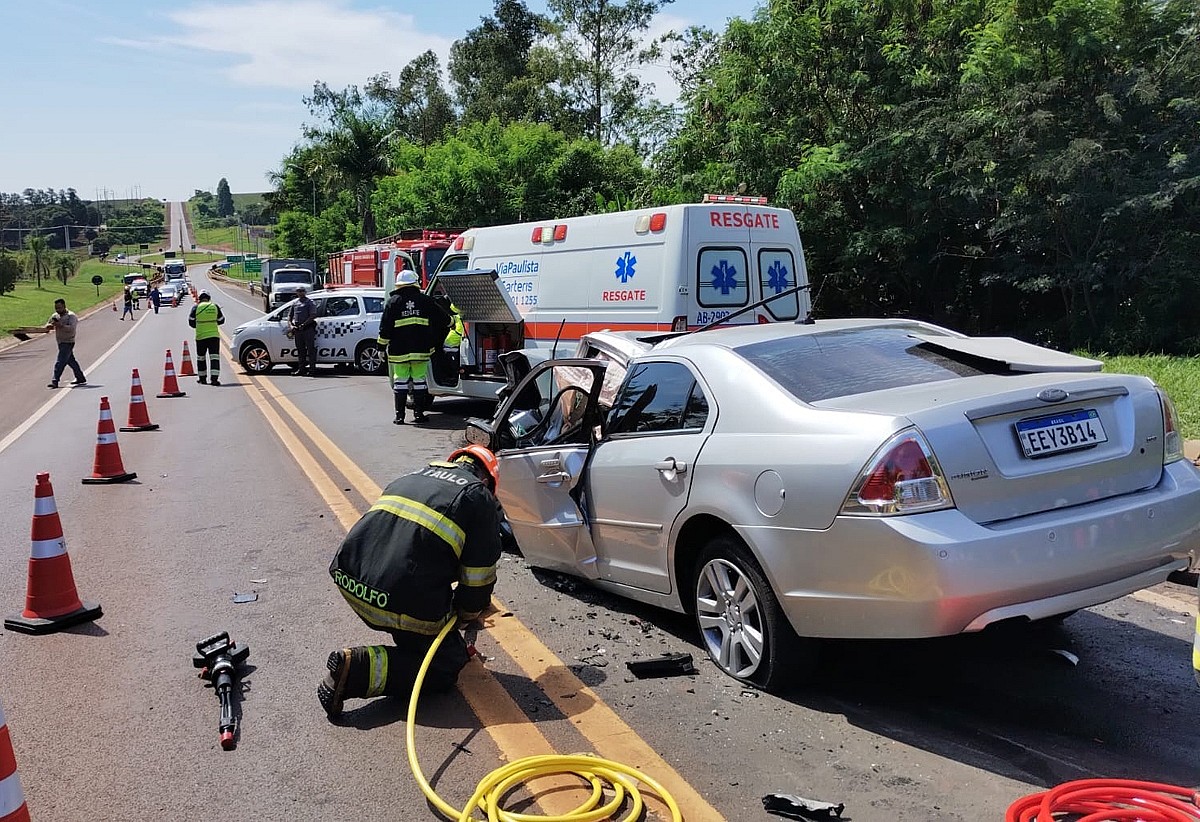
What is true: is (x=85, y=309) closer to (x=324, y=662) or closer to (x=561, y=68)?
(x=561, y=68)

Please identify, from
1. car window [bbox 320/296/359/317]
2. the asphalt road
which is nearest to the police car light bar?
the asphalt road

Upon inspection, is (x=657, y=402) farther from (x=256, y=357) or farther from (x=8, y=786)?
(x=256, y=357)

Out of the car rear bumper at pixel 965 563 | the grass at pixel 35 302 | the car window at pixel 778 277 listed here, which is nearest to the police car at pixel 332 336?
the car window at pixel 778 277

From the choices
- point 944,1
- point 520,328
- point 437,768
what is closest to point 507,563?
point 437,768

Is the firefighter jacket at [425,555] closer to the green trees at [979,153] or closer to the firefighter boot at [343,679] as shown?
the firefighter boot at [343,679]

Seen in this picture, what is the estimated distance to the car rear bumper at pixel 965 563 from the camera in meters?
3.44

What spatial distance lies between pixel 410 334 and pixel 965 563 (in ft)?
32.9

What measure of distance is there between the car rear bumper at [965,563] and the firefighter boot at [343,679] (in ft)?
5.44

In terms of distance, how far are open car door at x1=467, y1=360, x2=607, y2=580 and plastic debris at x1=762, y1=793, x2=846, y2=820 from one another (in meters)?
2.04

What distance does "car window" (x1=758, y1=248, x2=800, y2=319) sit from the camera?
34.3 feet

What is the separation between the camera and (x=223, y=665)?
4289 millimetres

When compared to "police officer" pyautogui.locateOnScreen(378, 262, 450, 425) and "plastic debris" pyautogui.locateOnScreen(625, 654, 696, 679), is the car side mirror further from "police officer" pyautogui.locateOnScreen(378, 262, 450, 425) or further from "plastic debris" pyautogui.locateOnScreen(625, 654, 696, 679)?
"police officer" pyautogui.locateOnScreen(378, 262, 450, 425)

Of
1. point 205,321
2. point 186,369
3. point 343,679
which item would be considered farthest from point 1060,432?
point 186,369

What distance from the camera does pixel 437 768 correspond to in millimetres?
3553
